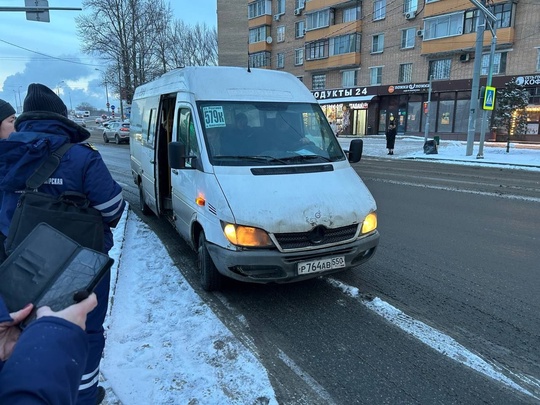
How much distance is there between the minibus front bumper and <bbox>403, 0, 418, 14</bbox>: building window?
36.6 m

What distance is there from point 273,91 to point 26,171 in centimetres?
349

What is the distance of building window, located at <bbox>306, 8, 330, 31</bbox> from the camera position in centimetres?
4103

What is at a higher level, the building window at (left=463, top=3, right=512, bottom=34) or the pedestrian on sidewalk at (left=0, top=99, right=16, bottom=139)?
the building window at (left=463, top=3, right=512, bottom=34)

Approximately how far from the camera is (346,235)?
3982 mm

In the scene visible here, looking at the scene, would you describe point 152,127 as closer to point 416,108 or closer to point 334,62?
point 416,108

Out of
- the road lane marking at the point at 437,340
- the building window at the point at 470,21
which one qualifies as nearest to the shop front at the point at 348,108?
the building window at the point at 470,21

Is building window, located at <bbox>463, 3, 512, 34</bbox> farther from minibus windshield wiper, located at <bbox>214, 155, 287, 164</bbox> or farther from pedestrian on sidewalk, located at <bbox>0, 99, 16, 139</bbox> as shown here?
pedestrian on sidewalk, located at <bbox>0, 99, 16, 139</bbox>

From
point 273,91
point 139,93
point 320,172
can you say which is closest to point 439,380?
point 320,172

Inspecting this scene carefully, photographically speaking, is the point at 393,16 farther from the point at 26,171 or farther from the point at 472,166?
the point at 26,171

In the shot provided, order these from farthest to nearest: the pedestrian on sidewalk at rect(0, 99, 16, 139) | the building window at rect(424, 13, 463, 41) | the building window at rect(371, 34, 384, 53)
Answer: the building window at rect(371, 34, 384, 53)
the building window at rect(424, 13, 463, 41)
the pedestrian on sidewalk at rect(0, 99, 16, 139)

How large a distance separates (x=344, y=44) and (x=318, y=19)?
188 inches

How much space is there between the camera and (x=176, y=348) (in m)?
3.30

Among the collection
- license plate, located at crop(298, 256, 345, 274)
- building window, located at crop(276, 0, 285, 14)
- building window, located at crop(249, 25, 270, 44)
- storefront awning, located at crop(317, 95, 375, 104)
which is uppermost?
building window, located at crop(276, 0, 285, 14)

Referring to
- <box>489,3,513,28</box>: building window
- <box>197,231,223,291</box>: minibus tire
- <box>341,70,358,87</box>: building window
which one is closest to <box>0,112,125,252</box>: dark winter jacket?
<box>197,231,223,291</box>: minibus tire
